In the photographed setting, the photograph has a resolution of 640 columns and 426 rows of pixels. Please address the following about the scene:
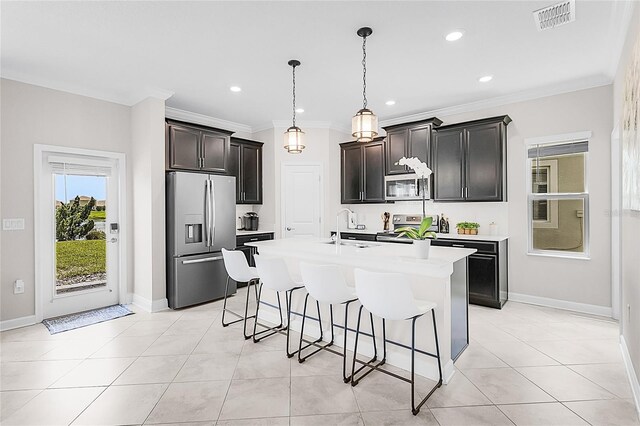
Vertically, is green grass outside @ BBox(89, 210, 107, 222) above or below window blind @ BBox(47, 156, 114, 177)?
below

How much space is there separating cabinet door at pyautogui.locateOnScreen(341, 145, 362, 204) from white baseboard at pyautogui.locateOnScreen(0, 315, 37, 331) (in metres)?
4.65

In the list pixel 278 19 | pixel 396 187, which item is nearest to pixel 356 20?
pixel 278 19

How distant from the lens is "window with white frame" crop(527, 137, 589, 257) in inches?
165

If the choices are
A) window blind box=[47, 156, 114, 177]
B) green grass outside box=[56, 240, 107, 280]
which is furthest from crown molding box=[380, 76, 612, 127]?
green grass outside box=[56, 240, 107, 280]

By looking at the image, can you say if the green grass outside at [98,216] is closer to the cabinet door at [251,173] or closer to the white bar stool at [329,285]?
the cabinet door at [251,173]

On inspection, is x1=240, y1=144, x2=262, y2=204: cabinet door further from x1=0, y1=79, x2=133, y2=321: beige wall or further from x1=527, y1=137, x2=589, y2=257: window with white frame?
x1=527, y1=137, x2=589, y2=257: window with white frame

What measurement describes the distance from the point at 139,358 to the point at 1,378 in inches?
38.1

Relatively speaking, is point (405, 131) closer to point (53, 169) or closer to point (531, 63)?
point (531, 63)

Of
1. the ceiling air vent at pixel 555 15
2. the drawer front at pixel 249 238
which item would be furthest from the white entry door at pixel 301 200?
the ceiling air vent at pixel 555 15

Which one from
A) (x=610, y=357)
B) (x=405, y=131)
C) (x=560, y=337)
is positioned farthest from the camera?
(x=405, y=131)

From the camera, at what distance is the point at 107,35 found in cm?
298

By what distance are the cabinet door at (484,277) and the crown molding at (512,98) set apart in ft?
7.16

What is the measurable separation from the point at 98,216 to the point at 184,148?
144 centimetres

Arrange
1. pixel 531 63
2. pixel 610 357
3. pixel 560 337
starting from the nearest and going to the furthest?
pixel 610 357 < pixel 560 337 < pixel 531 63
